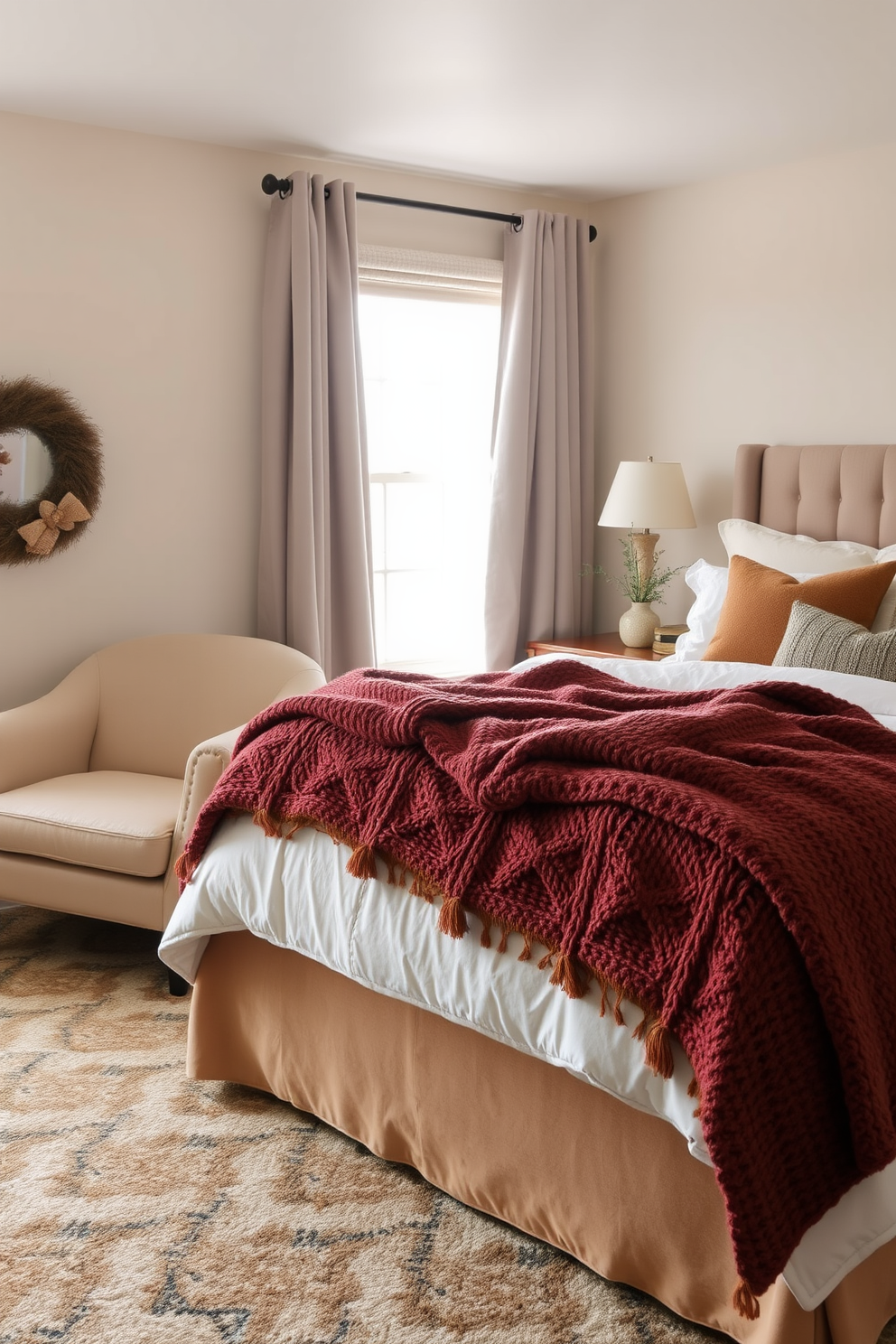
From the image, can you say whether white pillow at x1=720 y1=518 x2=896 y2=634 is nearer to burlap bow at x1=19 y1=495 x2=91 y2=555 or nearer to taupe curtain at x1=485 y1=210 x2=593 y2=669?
taupe curtain at x1=485 y1=210 x2=593 y2=669

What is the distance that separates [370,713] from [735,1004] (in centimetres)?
93

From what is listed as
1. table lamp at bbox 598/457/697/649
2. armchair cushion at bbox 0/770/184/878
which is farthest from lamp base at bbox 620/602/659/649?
armchair cushion at bbox 0/770/184/878

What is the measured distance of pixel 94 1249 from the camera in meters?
1.94

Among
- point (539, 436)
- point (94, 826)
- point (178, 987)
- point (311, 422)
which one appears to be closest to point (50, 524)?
point (311, 422)

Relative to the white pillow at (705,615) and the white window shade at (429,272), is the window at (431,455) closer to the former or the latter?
the white window shade at (429,272)

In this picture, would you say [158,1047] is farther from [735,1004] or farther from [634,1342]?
[735,1004]

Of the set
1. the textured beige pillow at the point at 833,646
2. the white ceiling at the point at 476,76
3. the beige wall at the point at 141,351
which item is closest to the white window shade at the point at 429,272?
the beige wall at the point at 141,351

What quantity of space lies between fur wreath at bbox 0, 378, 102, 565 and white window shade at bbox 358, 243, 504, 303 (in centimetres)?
120

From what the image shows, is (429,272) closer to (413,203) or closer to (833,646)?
(413,203)

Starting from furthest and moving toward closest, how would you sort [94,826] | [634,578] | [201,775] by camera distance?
[634,578], [94,826], [201,775]

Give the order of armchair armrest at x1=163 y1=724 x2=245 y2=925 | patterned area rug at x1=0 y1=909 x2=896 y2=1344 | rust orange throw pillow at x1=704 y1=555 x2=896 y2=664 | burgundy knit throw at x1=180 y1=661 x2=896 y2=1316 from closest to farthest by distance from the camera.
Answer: burgundy knit throw at x1=180 y1=661 x2=896 y2=1316
patterned area rug at x1=0 y1=909 x2=896 y2=1344
armchair armrest at x1=163 y1=724 x2=245 y2=925
rust orange throw pillow at x1=704 y1=555 x2=896 y2=664

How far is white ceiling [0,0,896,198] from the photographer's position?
9.25 feet

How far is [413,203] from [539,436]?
39.4 inches

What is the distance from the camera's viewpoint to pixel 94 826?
2.96m
